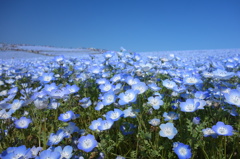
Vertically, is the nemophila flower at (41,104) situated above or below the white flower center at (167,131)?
above

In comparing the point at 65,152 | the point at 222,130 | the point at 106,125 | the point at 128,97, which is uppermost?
the point at 128,97

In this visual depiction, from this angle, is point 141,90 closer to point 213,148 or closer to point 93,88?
point 213,148

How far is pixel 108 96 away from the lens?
195 cm

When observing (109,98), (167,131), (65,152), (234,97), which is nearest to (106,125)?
(109,98)

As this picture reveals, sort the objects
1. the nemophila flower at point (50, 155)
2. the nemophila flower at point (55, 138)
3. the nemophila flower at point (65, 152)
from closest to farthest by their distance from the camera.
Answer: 1. the nemophila flower at point (50, 155)
2. the nemophila flower at point (65, 152)
3. the nemophila flower at point (55, 138)

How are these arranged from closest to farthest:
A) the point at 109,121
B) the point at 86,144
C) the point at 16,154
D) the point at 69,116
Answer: the point at 16,154, the point at 86,144, the point at 109,121, the point at 69,116

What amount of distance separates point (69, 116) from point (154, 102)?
0.84 meters

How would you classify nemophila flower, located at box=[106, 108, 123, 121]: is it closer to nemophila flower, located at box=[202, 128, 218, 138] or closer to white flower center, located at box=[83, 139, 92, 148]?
white flower center, located at box=[83, 139, 92, 148]

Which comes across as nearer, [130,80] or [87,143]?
[87,143]

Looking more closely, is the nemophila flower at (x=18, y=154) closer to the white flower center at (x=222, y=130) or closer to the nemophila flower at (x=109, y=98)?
the nemophila flower at (x=109, y=98)

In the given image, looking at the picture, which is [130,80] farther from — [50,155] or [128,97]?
[50,155]

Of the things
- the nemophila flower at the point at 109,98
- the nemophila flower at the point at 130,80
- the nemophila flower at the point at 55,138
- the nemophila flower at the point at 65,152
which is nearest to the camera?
the nemophila flower at the point at 65,152

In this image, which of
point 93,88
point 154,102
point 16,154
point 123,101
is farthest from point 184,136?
point 93,88

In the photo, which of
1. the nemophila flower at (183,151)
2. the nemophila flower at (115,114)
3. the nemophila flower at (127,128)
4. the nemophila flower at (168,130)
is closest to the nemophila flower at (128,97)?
the nemophila flower at (115,114)
